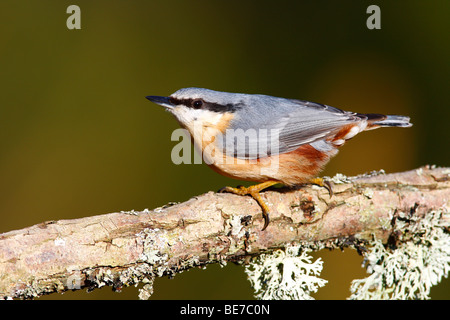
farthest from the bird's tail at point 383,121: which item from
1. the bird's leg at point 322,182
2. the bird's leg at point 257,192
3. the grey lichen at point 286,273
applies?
the grey lichen at point 286,273

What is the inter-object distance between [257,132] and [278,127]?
0.45 feet

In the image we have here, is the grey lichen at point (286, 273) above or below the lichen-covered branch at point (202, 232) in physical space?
below

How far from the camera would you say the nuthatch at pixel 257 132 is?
2.41 m

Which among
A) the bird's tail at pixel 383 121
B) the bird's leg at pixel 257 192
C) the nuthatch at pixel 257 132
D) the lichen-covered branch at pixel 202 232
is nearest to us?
the lichen-covered branch at pixel 202 232

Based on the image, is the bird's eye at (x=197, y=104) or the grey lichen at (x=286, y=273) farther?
the bird's eye at (x=197, y=104)

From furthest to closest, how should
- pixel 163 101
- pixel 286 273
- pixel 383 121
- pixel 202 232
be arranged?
pixel 383 121 < pixel 163 101 < pixel 286 273 < pixel 202 232

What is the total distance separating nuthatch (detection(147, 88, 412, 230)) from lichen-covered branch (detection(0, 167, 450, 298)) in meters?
0.13

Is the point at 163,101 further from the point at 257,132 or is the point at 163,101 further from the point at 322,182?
the point at 322,182

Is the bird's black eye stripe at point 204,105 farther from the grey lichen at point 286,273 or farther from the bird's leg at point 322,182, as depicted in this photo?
the grey lichen at point 286,273

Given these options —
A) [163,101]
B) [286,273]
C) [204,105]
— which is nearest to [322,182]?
[286,273]

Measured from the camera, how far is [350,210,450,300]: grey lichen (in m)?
2.45

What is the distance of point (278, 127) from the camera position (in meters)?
2.52

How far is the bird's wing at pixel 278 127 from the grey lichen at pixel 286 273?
552mm

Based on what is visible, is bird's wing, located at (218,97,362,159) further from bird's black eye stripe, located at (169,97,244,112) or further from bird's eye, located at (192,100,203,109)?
bird's eye, located at (192,100,203,109)
